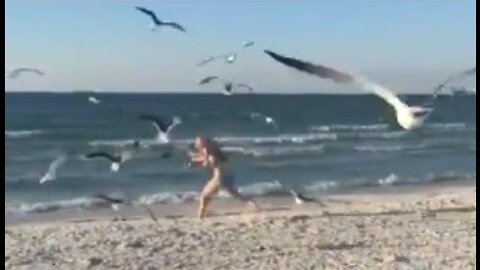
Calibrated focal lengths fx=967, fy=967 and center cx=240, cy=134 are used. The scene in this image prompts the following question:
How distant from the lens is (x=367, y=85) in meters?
5.59

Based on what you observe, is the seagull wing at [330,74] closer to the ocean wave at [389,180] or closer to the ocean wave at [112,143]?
the ocean wave at [389,180]

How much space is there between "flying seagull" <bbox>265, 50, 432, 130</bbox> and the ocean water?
1068mm

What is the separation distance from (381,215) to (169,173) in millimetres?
6405

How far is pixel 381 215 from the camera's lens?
9.13 metres

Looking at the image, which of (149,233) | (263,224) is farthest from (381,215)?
(149,233)

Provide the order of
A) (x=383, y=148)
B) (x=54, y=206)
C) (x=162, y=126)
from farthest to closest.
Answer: (x=383, y=148) → (x=162, y=126) → (x=54, y=206)

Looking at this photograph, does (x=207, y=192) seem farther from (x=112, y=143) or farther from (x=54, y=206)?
(x=112, y=143)

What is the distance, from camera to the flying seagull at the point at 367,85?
5102 mm

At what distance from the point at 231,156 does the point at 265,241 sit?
36.8 ft

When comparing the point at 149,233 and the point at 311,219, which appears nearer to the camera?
the point at 149,233

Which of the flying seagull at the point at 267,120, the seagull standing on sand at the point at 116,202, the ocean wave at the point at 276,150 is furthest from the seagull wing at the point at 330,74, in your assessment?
the flying seagull at the point at 267,120

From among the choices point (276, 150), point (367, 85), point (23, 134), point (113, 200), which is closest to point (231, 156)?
point (276, 150)

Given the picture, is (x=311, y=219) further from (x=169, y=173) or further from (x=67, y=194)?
(x=169, y=173)

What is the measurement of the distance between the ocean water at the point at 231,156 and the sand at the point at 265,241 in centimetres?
104
